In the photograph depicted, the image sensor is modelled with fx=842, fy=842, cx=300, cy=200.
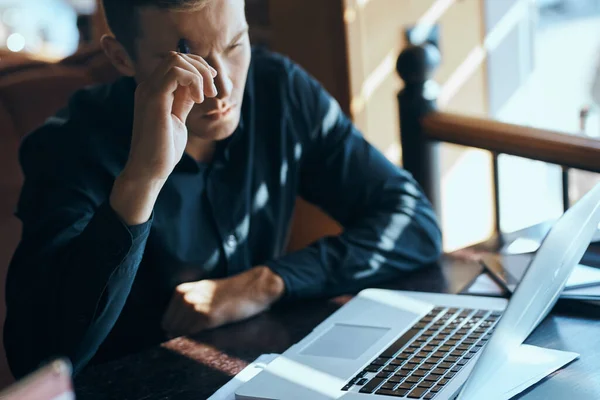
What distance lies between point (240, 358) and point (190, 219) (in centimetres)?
44

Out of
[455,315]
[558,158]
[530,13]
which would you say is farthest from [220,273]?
[530,13]

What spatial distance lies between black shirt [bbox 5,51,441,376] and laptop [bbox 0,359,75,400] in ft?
1.83

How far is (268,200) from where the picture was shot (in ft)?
5.29

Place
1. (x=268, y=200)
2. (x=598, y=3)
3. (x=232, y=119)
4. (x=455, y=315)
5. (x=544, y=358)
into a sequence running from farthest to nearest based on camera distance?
(x=598, y=3)
(x=268, y=200)
(x=232, y=119)
(x=455, y=315)
(x=544, y=358)

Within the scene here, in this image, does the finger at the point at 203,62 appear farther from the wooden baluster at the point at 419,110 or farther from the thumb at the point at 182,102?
the wooden baluster at the point at 419,110

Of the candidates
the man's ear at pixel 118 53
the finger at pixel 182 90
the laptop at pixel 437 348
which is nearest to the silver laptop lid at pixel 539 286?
the laptop at pixel 437 348

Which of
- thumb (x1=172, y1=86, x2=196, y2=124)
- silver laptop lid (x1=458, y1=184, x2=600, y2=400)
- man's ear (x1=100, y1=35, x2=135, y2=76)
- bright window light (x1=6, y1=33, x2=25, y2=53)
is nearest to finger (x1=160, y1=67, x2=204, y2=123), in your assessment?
thumb (x1=172, y1=86, x2=196, y2=124)

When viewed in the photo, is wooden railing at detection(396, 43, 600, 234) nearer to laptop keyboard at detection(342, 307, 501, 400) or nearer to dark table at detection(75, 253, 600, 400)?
dark table at detection(75, 253, 600, 400)

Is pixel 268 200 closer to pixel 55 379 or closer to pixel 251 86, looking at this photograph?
pixel 251 86

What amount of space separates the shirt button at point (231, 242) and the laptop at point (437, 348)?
0.38 m

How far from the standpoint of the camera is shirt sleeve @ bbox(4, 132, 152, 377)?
1.15 metres

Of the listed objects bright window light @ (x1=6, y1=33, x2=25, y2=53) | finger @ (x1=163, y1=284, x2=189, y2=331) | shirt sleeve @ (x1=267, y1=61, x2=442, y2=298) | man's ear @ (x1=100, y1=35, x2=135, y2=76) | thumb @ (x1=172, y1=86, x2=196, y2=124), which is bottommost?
finger @ (x1=163, y1=284, x2=189, y2=331)

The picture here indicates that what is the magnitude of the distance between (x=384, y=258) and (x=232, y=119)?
1.11 feet

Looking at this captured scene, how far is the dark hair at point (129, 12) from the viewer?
1.25m
